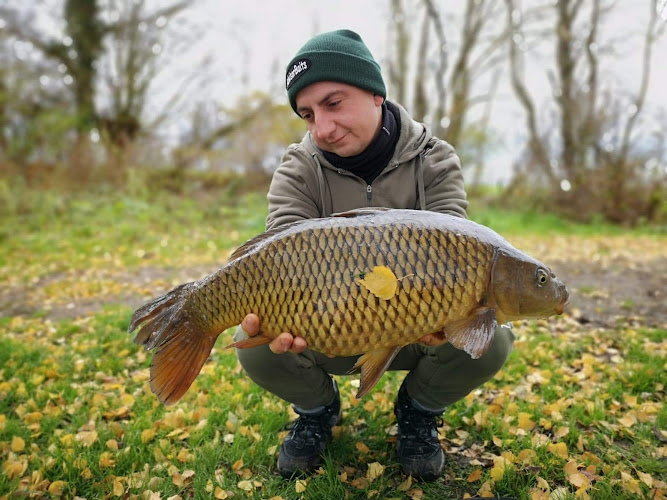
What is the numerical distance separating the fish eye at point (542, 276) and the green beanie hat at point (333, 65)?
33.9 inches

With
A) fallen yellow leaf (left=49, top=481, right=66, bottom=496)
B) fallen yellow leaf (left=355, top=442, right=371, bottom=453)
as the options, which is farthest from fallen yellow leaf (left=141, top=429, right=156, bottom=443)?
fallen yellow leaf (left=355, top=442, right=371, bottom=453)

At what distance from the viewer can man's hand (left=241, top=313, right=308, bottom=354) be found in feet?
4.77

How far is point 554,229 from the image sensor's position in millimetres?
8625

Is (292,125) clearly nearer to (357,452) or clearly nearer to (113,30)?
(113,30)

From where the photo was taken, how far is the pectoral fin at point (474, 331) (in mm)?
1339

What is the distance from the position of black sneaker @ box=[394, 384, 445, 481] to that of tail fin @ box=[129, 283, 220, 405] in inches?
29.5

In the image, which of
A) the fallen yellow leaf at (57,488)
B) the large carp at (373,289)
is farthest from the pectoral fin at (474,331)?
the fallen yellow leaf at (57,488)

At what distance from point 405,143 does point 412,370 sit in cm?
83

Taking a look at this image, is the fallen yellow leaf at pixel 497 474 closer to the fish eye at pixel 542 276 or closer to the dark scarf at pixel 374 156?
the fish eye at pixel 542 276

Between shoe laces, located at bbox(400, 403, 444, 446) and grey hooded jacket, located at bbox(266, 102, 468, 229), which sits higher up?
grey hooded jacket, located at bbox(266, 102, 468, 229)

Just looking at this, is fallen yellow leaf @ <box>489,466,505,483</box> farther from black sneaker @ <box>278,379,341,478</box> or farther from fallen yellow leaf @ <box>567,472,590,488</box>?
black sneaker @ <box>278,379,341,478</box>

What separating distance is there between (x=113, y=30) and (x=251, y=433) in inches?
501

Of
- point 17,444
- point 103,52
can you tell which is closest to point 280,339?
point 17,444

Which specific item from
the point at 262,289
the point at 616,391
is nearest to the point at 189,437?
the point at 262,289
